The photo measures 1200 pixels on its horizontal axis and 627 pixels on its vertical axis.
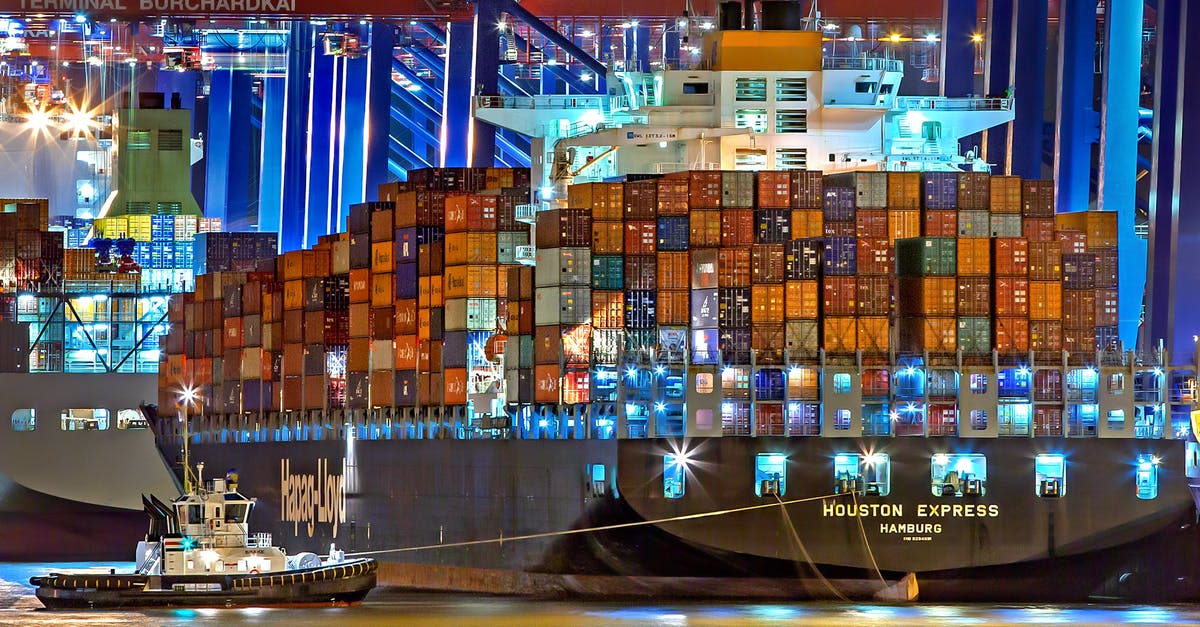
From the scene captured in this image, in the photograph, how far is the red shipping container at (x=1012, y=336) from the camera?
37.7 m

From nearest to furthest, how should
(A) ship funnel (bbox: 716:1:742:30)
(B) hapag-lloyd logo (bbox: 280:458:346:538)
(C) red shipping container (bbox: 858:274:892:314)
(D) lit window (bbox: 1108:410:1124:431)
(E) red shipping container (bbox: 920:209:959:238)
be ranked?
(D) lit window (bbox: 1108:410:1124:431), (C) red shipping container (bbox: 858:274:892:314), (E) red shipping container (bbox: 920:209:959:238), (A) ship funnel (bbox: 716:1:742:30), (B) hapag-lloyd logo (bbox: 280:458:346:538)

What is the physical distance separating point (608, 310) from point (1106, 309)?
943cm

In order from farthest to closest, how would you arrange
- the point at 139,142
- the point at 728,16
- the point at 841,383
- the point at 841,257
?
the point at 139,142
the point at 728,16
the point at 841,257
the point at 841,383

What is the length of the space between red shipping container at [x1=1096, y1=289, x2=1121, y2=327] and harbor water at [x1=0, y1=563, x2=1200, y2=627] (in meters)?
5.63

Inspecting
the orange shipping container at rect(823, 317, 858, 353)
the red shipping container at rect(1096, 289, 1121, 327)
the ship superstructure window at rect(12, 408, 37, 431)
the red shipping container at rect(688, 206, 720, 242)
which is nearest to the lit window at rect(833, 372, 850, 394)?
the orange shipping container at rect(823, 317, 858, 353)

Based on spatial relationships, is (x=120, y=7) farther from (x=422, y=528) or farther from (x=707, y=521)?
(x=707, y=521)

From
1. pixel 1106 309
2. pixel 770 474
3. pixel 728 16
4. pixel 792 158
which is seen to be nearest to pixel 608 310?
pixel 770 474

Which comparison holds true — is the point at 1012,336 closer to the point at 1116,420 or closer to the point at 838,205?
the point at 1116,420

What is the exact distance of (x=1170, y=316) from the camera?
42.4 meters

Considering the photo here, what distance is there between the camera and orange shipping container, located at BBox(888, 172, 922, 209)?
39312mm

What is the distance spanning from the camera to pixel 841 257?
37312mm

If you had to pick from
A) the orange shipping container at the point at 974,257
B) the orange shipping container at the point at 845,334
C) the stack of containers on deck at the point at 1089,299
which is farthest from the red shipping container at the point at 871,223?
the stack of containers on deck at the point at 1089,299

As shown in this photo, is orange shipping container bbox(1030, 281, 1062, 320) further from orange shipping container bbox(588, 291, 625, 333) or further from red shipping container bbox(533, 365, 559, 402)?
red shipping container bbox(533, 365, 559, 402)

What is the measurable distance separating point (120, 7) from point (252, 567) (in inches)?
766
